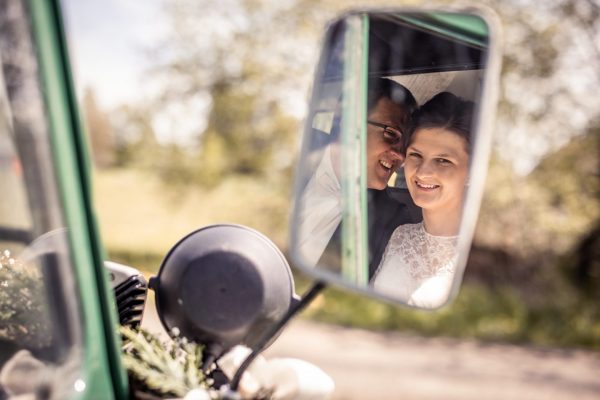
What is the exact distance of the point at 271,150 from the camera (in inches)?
355

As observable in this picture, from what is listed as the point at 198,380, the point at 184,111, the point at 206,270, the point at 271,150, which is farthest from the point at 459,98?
the point at 184,111

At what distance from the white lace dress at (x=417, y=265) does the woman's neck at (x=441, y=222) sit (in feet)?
0.04

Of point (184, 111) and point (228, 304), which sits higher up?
point (228, 304)

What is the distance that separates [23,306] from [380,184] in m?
0.80

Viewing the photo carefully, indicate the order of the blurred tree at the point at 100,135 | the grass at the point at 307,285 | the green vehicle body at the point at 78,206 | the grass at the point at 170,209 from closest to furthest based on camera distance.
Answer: the green vehicle body at the point at 78,206, the grass at the point at 307,285, the grass at the point at 170,209, the blurred tree at the point at 100,135

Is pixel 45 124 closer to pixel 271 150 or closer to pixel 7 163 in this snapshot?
pixel 7 163

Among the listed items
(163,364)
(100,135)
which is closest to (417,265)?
(163,364)

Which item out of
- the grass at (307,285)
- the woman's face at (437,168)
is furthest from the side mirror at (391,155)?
the grass at (307,285)

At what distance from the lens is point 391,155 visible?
4.44 ft

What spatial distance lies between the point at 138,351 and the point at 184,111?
865 cm

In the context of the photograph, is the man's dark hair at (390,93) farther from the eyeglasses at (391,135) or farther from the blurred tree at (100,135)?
the blurred tree at (100,135)

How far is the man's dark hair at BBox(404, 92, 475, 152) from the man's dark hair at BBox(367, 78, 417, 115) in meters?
0.03

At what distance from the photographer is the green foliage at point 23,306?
102cm

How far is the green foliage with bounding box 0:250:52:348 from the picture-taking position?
3.34 feet
